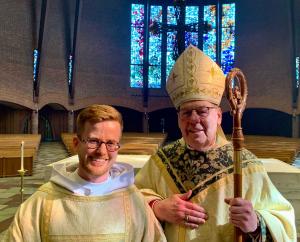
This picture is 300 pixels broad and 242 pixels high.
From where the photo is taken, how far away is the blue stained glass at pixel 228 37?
21.7m

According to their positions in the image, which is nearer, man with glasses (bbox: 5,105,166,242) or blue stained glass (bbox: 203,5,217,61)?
man with glasses (bbox: 5,105,166,242)

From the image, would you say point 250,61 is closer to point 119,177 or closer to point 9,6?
point 9,6

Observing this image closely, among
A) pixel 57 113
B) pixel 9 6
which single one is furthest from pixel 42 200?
pixel 57 113

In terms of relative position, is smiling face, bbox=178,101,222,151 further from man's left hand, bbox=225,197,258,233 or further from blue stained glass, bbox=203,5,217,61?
blue stained glass, bbox=203,5,217,61

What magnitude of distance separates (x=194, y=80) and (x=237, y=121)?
16.8 inches

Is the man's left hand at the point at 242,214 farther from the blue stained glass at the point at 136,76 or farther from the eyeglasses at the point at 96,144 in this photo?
the blue stained glass at the point at 136,76

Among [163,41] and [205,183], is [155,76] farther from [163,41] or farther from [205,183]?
[205,183]

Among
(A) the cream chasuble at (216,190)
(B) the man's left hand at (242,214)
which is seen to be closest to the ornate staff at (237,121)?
(B) the man's left hand at (242,214)

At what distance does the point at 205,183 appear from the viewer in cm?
161

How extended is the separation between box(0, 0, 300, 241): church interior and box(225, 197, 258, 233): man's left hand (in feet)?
48.2

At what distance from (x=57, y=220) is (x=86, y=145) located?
31cm

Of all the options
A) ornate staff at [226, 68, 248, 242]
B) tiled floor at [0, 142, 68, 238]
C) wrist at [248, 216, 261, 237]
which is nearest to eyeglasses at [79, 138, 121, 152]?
ornate staff at [226, 68, 248, 242]

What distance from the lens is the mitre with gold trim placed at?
169 cm

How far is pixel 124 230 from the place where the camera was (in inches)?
51.8
